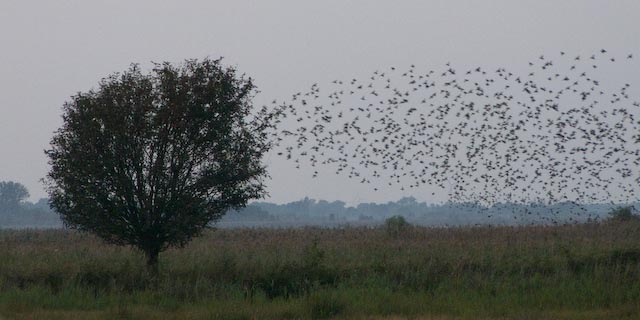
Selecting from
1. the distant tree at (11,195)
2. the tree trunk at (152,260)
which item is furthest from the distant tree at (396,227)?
the distant tree at (11,195)

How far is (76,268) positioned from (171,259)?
12.7ft

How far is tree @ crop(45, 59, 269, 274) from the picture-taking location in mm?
19703

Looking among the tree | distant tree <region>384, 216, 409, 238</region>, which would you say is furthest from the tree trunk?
distant tree <region>384, 216, 409, 238</region>

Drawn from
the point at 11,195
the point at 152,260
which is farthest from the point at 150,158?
the point at 11,195

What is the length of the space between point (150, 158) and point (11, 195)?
150292mm

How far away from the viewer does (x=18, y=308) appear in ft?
53.2

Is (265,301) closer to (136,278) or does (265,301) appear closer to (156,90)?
(136,278)

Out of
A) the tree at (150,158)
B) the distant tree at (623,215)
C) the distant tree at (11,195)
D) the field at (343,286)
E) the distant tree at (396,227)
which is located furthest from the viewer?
the distant tree at (11,195)

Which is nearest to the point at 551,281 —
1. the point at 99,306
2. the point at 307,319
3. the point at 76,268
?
the point at 307,319

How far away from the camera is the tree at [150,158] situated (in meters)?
19.7

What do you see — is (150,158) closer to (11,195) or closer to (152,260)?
(152,260)

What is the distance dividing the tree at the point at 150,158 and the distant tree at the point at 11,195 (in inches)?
5739

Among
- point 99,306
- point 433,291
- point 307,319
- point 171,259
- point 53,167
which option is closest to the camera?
point 307,319

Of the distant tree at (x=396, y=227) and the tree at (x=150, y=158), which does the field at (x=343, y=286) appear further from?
the distant tree at (x=396, y=227)
